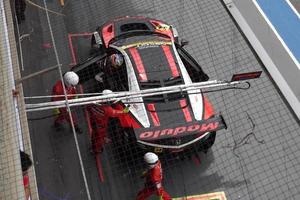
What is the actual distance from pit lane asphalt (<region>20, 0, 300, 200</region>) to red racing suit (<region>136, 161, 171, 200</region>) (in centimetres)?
58

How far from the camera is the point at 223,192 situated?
6.64 m

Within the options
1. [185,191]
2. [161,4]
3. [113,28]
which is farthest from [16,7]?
[185,191]

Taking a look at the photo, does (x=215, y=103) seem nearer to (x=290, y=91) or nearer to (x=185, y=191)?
(x=185, y=191)

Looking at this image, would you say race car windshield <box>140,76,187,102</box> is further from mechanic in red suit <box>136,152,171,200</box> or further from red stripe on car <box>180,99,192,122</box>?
mechanic in red suit <box>136,152,171,200</box>

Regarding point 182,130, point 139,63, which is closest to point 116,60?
point 139,63

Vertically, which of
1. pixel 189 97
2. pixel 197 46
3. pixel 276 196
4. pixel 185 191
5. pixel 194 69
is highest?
A: pixel 197 46

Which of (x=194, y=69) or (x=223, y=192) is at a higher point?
(x=194, y=69)

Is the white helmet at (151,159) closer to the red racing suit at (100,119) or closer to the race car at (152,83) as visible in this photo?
the race car at (152,83)

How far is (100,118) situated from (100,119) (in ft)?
0.08

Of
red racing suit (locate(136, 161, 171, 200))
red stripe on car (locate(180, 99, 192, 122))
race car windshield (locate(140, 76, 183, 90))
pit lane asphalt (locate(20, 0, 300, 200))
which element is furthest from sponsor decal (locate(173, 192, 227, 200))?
race car windshield (locate(140, 76, 183, 90))

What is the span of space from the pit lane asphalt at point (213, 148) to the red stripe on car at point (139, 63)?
4.26ft

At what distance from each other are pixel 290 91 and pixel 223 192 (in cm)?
237

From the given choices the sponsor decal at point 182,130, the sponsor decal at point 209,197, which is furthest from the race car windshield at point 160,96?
the sponsor decal at point 209,197

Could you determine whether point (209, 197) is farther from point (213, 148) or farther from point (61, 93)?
point (61, 93)
